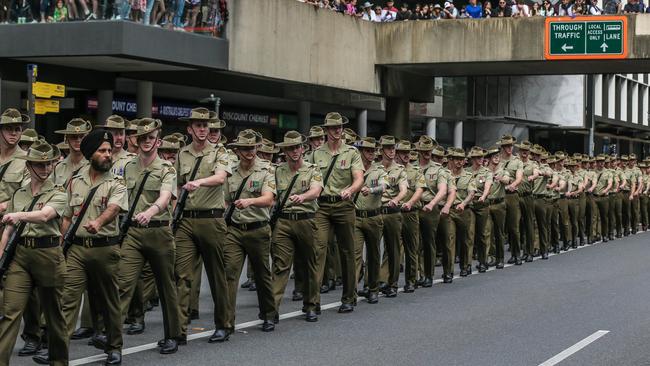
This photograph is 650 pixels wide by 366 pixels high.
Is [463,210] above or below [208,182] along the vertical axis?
below

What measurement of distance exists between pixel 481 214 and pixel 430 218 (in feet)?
8.66

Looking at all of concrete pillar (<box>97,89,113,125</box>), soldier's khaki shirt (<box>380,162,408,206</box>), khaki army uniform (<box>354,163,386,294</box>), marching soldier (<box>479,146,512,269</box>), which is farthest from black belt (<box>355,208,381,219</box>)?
concrete pillar (<box>97,89,113,125</box>)

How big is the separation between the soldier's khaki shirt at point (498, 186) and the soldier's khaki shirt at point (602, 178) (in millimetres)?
8298

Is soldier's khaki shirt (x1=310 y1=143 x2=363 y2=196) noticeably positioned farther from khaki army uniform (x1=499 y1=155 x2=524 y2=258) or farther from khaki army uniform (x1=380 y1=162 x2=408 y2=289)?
khaki army uniform (x1=499 y1=155 x2=524 y2=258)

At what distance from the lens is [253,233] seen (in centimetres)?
1155

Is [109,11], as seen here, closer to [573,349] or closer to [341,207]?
[341,207]

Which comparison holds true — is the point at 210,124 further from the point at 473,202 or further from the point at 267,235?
the point at 473,202

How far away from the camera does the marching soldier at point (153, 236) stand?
396 inches

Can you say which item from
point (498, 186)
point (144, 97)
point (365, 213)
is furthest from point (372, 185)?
point (144, 97)

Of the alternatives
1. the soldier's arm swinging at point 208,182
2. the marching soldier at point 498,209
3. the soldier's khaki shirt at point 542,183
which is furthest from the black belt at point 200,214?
the soldier's khaki shirt at point 542,183

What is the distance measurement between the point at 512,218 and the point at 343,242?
25.6 ft

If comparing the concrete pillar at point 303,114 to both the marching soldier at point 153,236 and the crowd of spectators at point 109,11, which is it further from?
the marching soldier at point 153,236

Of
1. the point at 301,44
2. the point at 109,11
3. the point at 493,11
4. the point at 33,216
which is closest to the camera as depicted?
the point at 33,216

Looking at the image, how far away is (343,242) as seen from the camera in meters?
13.4
